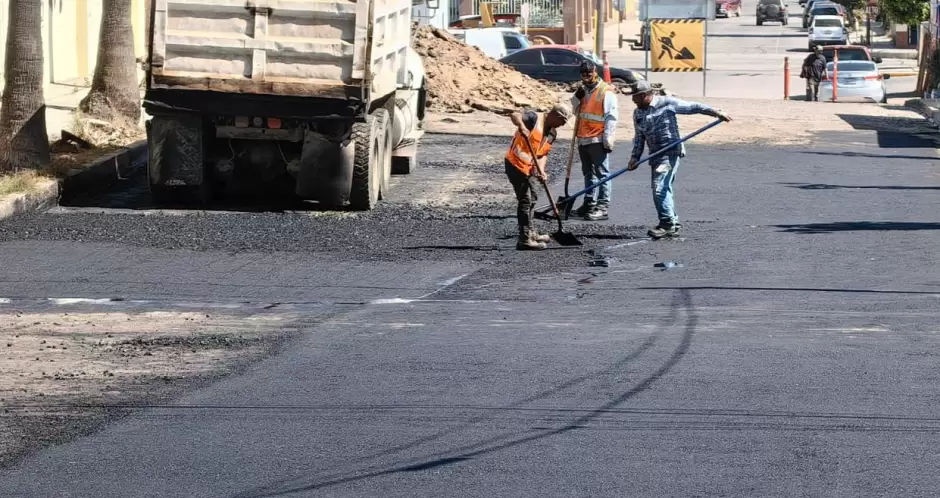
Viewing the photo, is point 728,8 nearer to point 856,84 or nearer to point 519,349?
point 856,84

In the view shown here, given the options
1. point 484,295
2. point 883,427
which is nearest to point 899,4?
point 484,295

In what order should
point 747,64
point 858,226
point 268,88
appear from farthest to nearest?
1. point 747,64
2. point 268,88
3. point 858,226

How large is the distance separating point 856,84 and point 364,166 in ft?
75.4

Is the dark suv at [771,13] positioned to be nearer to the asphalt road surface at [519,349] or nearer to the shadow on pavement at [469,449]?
the asphalt road surface at [519,349]

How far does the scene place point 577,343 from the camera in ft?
28.5

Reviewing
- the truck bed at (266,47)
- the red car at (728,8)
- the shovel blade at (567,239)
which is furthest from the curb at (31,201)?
the red car at (728,8)

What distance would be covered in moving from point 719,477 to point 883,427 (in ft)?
3.84

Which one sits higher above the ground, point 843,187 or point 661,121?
point 661,121

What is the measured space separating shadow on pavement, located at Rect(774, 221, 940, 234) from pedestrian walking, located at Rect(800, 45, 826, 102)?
21.1 m

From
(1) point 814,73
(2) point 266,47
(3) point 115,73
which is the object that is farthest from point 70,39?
(1) point 814,73

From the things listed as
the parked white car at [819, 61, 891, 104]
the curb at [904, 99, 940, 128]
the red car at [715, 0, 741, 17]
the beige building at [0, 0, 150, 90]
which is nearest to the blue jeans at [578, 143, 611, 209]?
the beige building at [0, 0, 150, 90]

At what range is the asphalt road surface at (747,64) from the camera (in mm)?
40062

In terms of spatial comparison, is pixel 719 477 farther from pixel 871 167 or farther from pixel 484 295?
pixel 871 167

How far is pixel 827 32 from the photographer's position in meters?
59.0
